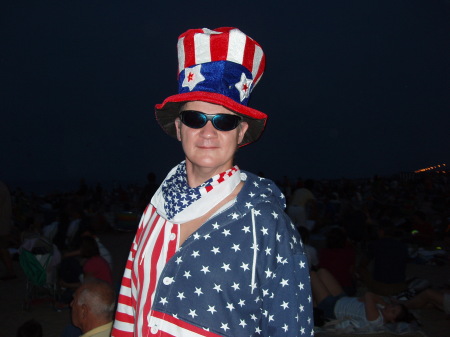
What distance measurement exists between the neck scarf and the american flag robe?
81 mm

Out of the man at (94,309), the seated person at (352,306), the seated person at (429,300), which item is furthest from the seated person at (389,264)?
the man at (94,309)

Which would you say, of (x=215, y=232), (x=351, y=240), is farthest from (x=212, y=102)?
(x=351, y=240)

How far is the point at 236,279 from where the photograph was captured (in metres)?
1.48

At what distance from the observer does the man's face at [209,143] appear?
5.63 feet

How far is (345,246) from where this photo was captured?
680 centimetres

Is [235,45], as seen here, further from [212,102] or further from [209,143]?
[209,143]

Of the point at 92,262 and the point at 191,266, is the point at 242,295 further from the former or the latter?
the point at 92,262

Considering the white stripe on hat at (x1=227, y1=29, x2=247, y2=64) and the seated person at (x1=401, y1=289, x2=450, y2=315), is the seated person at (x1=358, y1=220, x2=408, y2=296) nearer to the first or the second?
the seated person at (x1=401, y1=289, x2=450, y2=315)

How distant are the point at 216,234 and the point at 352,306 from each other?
16.0 feet

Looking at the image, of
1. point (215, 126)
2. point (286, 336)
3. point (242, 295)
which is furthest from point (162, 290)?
point (215, 126)

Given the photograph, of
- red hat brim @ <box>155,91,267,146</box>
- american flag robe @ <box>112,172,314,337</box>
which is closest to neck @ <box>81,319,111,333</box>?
american flag robe @ <box>112,172,314,337</box>

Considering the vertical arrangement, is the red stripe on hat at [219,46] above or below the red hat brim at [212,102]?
above

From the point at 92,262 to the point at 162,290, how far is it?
16.2 feet

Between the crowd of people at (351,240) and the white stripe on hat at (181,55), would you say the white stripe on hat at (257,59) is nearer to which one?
the white stripe on hat at (181,55)
